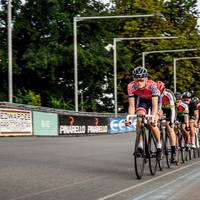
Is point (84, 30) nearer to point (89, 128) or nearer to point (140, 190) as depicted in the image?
point (89, 128)

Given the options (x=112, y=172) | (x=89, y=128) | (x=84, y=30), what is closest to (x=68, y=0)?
(x=84, y=30)

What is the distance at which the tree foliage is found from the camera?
52875mm

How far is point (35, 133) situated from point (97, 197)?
20.5 m

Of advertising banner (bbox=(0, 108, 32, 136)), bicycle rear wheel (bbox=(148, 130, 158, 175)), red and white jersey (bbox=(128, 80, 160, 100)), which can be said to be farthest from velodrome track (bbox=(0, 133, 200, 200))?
advertising banner (bbox=(0, 108, 32, 136))

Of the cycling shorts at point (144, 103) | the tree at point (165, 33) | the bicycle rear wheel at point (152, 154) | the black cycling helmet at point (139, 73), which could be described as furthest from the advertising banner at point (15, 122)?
the tree at point (165, 33)

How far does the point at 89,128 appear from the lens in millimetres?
37719

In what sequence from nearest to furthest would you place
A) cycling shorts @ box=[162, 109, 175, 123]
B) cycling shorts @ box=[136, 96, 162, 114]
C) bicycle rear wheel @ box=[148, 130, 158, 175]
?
bicycle rear wheel @ box=[148, 130, 158, 175] → cycling shorts @ box=[136, 96, 162, 114] → cycling shorts @ box=[162, 109, 175, 123]

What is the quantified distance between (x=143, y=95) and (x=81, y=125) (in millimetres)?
24249

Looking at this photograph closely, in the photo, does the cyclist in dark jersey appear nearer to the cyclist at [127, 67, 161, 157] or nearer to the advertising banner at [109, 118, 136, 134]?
the cyclist at [127, 67, 161, 157]

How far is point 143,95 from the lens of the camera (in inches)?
481

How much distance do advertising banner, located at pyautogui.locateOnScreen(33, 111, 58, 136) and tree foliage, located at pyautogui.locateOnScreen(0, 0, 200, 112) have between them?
1423 cm

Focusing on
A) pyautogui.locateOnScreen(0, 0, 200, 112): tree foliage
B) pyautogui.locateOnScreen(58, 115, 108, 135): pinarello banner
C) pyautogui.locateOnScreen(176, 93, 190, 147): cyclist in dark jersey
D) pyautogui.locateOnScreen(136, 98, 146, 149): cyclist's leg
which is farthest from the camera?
pyautogui.locateOnScreen(0, 0, 200, 112): tree foliage

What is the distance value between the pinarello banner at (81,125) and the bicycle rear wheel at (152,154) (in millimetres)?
20267

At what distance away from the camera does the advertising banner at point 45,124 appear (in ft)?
96.8
